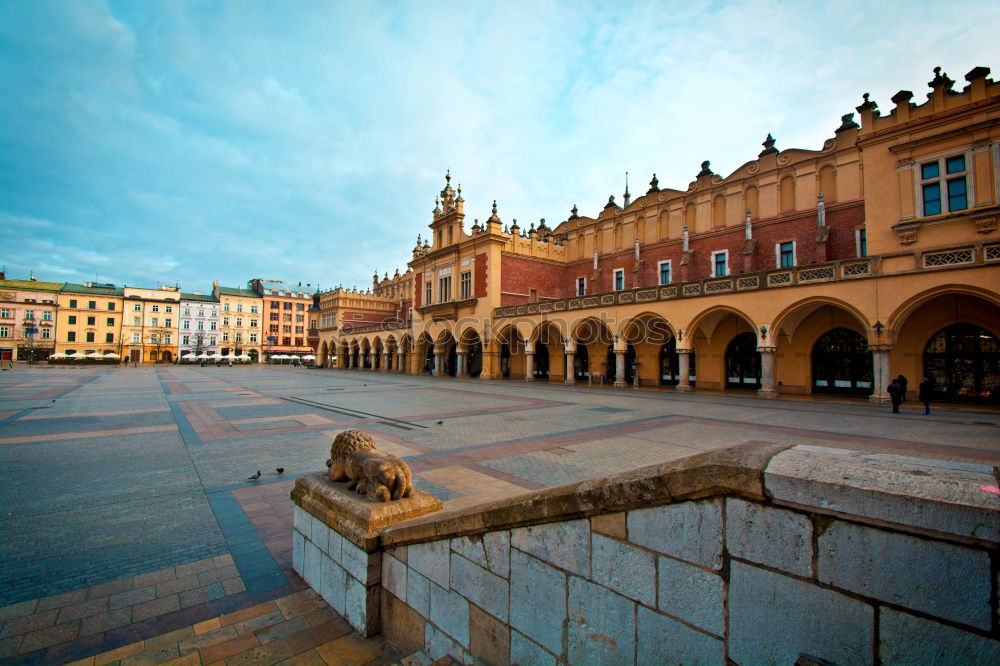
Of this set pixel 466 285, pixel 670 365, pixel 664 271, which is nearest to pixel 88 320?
pixel 466 285

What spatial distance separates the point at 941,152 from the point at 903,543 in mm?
24737

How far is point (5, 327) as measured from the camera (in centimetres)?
6975

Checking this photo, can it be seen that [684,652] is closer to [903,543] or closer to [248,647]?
[903,543]

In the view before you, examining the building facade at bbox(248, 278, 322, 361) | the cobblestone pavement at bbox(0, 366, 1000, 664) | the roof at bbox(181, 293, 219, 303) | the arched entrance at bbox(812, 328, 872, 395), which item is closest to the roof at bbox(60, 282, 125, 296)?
the roof at bbox(181, 293, 219, 303)

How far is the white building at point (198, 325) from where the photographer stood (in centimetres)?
8325

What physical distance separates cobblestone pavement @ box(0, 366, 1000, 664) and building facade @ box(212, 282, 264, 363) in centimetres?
7605

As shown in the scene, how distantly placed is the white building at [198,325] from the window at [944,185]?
3751 inches

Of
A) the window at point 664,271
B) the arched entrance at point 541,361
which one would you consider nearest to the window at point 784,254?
the window at point 664,271

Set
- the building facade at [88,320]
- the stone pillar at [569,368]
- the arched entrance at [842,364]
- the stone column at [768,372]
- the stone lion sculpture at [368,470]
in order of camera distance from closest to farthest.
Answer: the stone lion sculpture at [368,470] < the stone column at [768,372] < the arched entrance at [842,364] < the stone pillar at [569,368] < the building facade at [88,320]

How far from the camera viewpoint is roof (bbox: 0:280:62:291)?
237 feet

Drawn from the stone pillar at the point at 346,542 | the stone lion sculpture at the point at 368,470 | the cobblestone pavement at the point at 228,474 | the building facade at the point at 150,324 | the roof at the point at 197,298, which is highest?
the roof at the point at 197,298

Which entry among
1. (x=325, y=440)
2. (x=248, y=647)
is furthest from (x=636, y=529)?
(x=325, y=440)

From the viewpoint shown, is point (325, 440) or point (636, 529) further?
point (325, 440)

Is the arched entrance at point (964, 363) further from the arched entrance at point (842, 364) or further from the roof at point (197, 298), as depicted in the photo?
the roof at point (197, 298)
